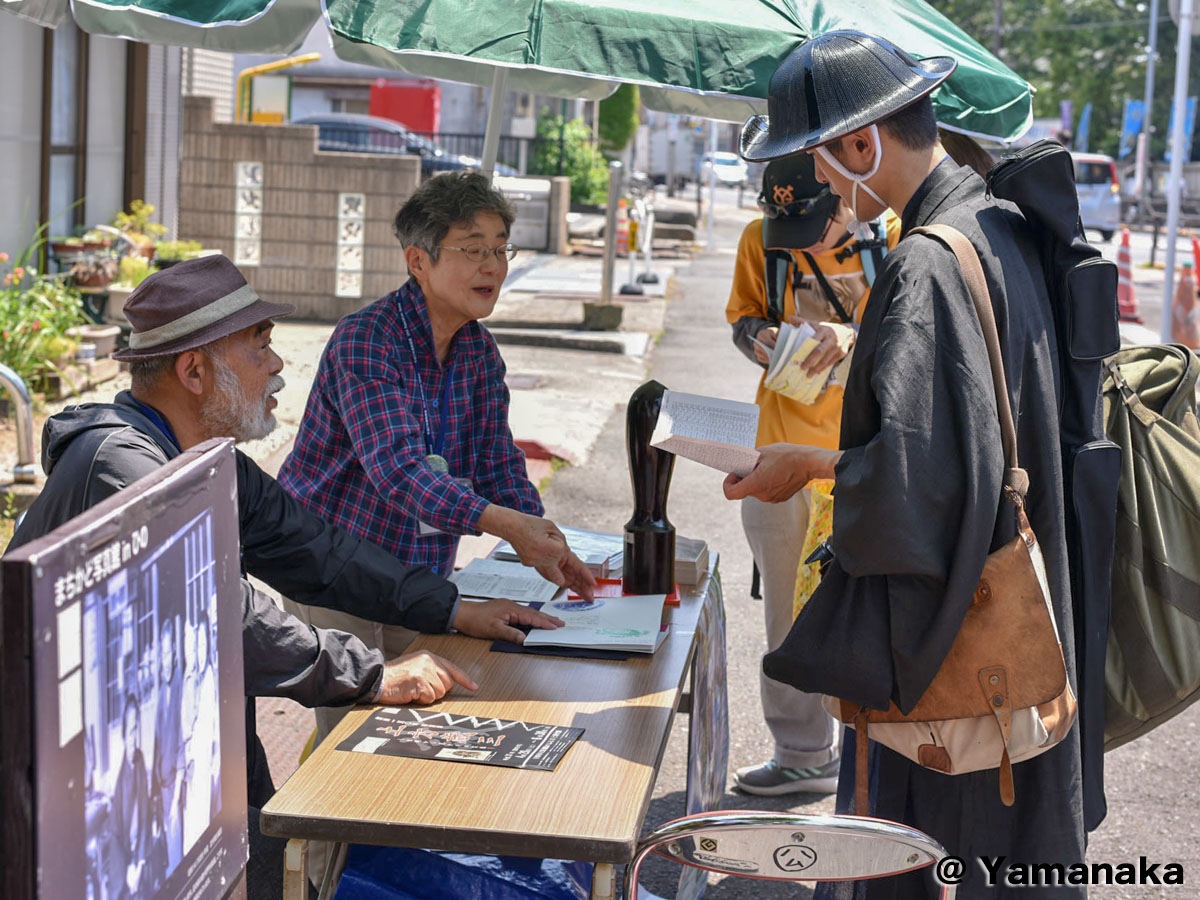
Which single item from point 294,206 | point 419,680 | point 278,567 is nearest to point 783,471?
point 419,680

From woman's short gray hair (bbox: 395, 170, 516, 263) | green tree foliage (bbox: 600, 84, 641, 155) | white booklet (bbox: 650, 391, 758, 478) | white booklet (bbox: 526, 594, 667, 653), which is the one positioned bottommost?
white booklet (bbox: 526, 594, 667, 653)

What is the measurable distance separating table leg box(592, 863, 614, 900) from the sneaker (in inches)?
Result: 89.8

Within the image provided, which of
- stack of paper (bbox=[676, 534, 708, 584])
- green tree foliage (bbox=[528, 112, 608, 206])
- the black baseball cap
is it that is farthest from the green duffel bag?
green tree foliage (bbox=[528, 112, 608, 206])

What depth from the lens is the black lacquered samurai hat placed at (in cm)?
240

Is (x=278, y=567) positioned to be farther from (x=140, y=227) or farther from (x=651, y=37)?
(x=140, y=227)

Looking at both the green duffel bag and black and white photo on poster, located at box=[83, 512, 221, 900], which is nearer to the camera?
black and white photo on poster, located at box=[83, 512, 221, 900]

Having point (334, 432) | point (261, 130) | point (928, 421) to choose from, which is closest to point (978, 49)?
point (928, 421)

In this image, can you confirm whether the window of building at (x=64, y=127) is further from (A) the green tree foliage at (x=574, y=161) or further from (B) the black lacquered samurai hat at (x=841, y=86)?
(A) the green tree foliage at (x=574, y=161)

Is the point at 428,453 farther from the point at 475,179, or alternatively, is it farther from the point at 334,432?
the point at 475,179

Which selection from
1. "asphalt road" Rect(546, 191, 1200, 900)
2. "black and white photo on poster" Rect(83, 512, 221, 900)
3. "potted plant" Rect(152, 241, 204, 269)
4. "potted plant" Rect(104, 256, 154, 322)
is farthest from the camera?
"potted plant" Rect(152, 241, 204, 269)

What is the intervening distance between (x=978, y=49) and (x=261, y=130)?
1014cm

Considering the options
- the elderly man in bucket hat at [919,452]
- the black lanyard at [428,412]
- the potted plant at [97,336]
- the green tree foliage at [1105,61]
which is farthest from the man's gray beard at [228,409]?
the green tree foliage at [1105,61]

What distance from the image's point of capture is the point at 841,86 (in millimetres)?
2414

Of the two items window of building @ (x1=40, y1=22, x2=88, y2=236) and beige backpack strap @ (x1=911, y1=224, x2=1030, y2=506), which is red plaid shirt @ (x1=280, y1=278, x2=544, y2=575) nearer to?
beige backpack strap @ (x1=911, y1=224, x2=1030, y2=506)
